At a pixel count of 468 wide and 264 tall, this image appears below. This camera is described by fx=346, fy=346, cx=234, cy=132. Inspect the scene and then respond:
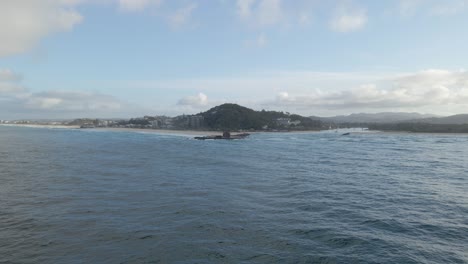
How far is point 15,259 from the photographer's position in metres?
11.8

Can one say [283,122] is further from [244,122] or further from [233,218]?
[233,218]

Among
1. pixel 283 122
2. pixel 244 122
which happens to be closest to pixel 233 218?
pixel 244 122

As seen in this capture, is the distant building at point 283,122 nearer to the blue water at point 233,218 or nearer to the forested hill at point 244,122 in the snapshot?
the forested hill at point 244,122

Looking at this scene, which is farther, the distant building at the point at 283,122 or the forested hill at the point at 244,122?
the distant building at the point at 283,122

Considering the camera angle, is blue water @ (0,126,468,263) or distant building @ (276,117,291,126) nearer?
blue water @ (0,126,468,263)

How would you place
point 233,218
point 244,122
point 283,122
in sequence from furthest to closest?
point 283,122, point 244,122, point 233,218

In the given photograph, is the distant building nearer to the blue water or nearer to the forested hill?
the forested hill

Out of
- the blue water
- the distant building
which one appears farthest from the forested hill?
the blue water

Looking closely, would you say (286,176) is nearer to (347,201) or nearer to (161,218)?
(347,201)

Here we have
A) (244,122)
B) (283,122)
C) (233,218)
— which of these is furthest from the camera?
(283,122)

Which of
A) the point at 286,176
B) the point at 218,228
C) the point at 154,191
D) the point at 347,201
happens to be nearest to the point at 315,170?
the point at 286,176

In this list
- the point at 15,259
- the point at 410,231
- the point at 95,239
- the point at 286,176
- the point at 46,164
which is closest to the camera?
the point at 15,259

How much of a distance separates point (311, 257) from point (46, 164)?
34.4 meters

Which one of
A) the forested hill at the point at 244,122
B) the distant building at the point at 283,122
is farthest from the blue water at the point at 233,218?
the distant building at the point at 283,122
